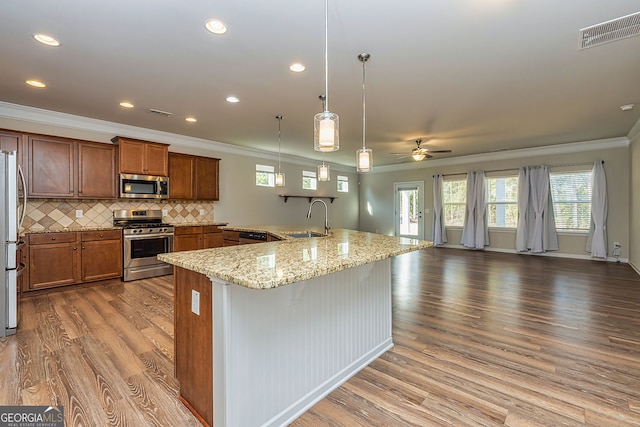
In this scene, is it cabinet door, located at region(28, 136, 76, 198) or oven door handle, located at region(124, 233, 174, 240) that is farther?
oven door handle, located at region(124, 233, 174, 240)

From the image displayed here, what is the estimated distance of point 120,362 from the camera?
2.28 metres

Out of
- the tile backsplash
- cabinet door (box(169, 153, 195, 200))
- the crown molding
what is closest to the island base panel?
the tile backsplash

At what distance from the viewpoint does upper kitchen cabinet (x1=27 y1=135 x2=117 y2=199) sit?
4.09m

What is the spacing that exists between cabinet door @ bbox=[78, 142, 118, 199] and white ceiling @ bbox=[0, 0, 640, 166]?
53 centimetres

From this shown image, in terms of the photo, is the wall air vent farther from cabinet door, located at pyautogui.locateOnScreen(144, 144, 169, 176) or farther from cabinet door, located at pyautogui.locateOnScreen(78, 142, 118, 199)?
cabinet door, located at pyautogui.locateOnScreen(78, 142, 118, 199)

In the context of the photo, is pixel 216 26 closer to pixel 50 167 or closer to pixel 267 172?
pixel 50 167

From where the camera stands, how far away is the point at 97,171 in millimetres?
4602

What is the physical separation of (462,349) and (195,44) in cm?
350

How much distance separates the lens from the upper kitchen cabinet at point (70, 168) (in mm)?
4086

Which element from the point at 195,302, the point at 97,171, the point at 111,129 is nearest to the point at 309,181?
the point at 111,129

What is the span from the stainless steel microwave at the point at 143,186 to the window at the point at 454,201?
7.15m

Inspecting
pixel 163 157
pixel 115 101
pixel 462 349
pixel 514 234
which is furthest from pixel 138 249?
pixel 514 234

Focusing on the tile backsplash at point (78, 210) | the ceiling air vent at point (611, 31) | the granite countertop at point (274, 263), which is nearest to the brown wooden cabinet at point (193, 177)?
the tile backsplash at point (78, 210)

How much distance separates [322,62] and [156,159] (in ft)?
12.0
